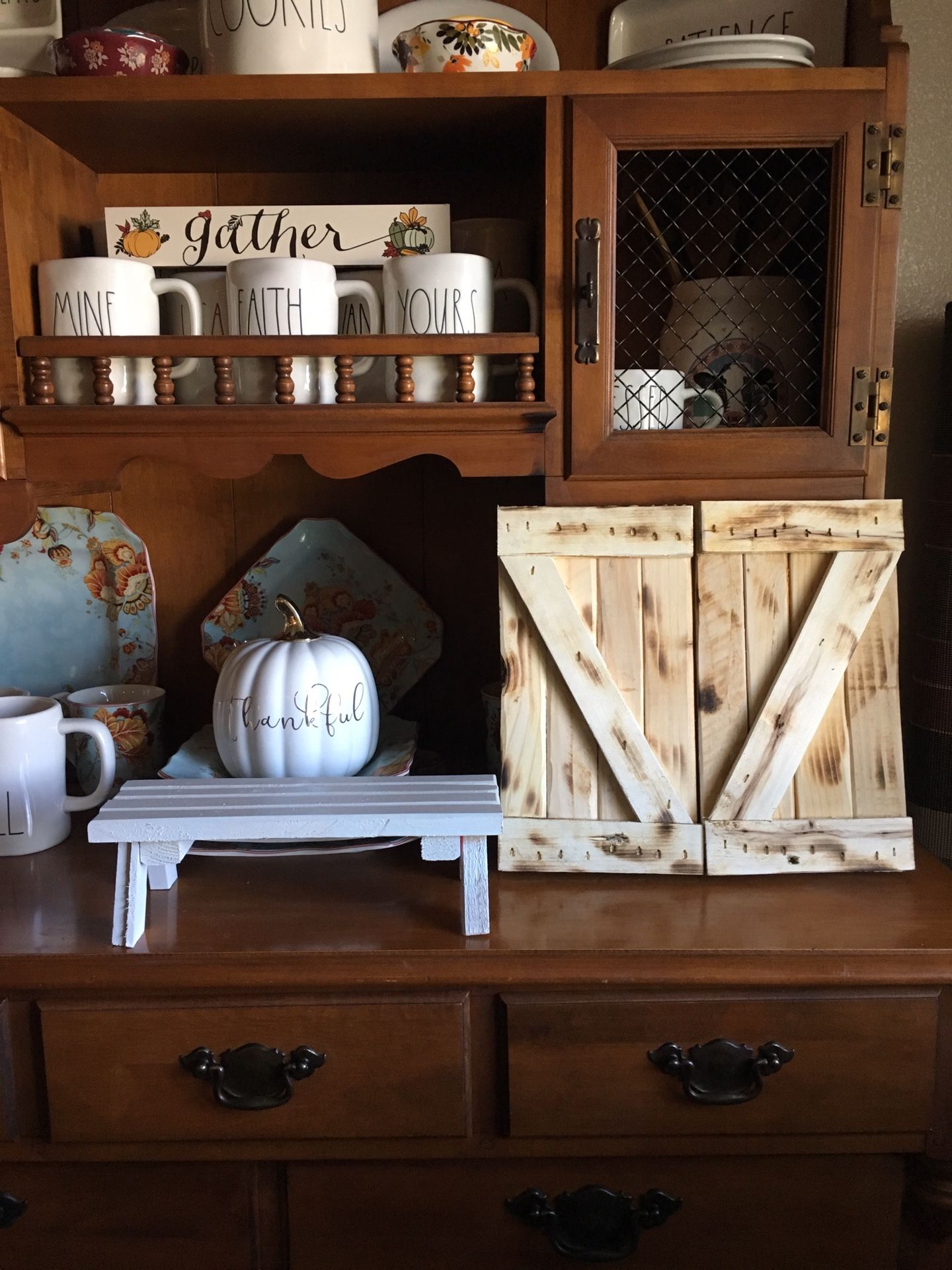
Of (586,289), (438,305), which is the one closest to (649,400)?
(586,289)

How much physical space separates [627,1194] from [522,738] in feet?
1.44

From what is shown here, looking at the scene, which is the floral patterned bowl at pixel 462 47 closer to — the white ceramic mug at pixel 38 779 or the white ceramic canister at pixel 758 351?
the white ceramic canister at pixel 758 351

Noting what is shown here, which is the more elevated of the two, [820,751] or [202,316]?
[202,316]

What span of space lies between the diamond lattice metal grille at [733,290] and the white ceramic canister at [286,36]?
0.30m

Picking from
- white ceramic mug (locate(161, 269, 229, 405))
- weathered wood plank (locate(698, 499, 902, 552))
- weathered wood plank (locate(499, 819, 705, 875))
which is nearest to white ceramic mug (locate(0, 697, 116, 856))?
white ceramic mug (locate(161, 269, 229, 405))

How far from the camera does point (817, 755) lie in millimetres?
1056

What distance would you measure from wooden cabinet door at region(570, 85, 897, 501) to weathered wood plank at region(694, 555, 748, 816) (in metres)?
0.10

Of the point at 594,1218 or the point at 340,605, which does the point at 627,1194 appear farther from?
the point at 340,605

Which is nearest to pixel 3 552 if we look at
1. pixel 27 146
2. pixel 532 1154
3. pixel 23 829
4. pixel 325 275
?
pixel 23 829

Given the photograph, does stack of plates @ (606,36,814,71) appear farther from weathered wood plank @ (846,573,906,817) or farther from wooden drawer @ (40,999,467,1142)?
wooden drawer @ (40,999,467,1142)

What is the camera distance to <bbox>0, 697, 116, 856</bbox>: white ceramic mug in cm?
111

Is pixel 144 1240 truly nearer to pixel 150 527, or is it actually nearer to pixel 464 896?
pixel 464 896

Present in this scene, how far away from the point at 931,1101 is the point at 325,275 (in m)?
0.98

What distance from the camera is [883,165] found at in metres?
0.99
